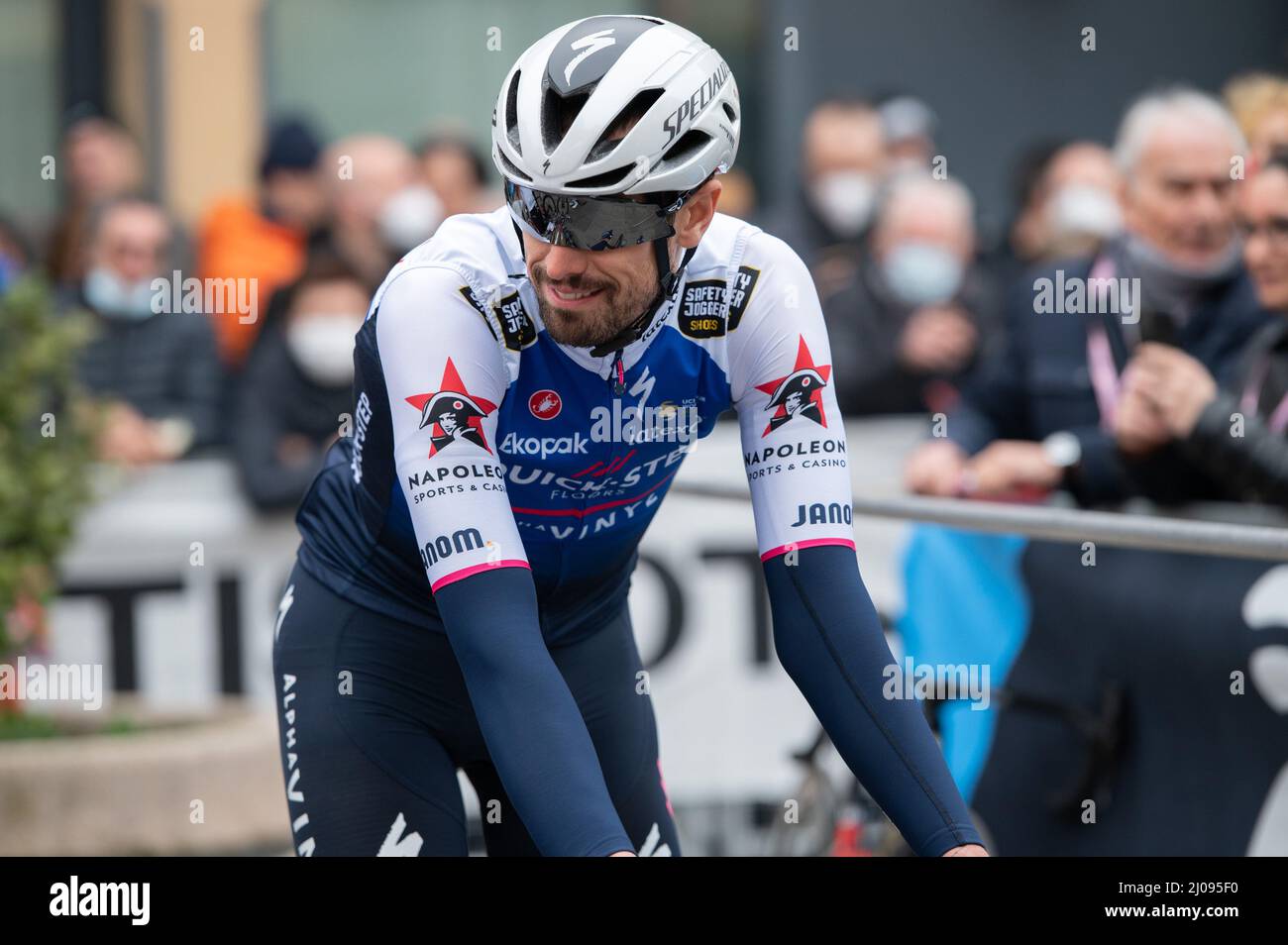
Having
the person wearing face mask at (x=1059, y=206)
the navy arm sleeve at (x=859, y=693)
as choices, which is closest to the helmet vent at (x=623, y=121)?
the navy arm sleeve at (x=859, y=693)

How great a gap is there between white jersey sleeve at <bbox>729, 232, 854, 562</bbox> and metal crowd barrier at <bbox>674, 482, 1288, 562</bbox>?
1.09 m

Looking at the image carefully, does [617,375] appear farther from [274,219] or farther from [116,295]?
[274,219]

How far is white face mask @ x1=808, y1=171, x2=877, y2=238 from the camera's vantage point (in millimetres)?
8391

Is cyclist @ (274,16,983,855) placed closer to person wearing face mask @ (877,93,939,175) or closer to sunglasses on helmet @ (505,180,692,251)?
sunglasses on helmet @ (505,180,692,251)

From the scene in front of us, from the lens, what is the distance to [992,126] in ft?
42.8

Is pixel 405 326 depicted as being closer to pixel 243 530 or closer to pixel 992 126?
pixel 243 530

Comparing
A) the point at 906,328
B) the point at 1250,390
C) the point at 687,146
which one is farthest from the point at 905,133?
the point at 687,146

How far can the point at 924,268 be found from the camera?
24.7 ft

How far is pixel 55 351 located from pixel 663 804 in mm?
3634

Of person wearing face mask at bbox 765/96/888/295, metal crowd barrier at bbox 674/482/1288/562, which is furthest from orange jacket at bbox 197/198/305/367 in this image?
metal crowd barrier at bbox 674/482/1288/562

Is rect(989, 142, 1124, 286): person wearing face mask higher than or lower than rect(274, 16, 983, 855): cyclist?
higher

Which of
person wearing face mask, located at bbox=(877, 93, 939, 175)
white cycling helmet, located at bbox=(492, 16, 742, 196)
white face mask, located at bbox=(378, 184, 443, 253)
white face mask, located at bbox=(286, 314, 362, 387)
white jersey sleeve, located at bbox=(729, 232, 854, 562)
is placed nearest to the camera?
white cycling helmet, located at bbox=(492, 16, 742, 196)
